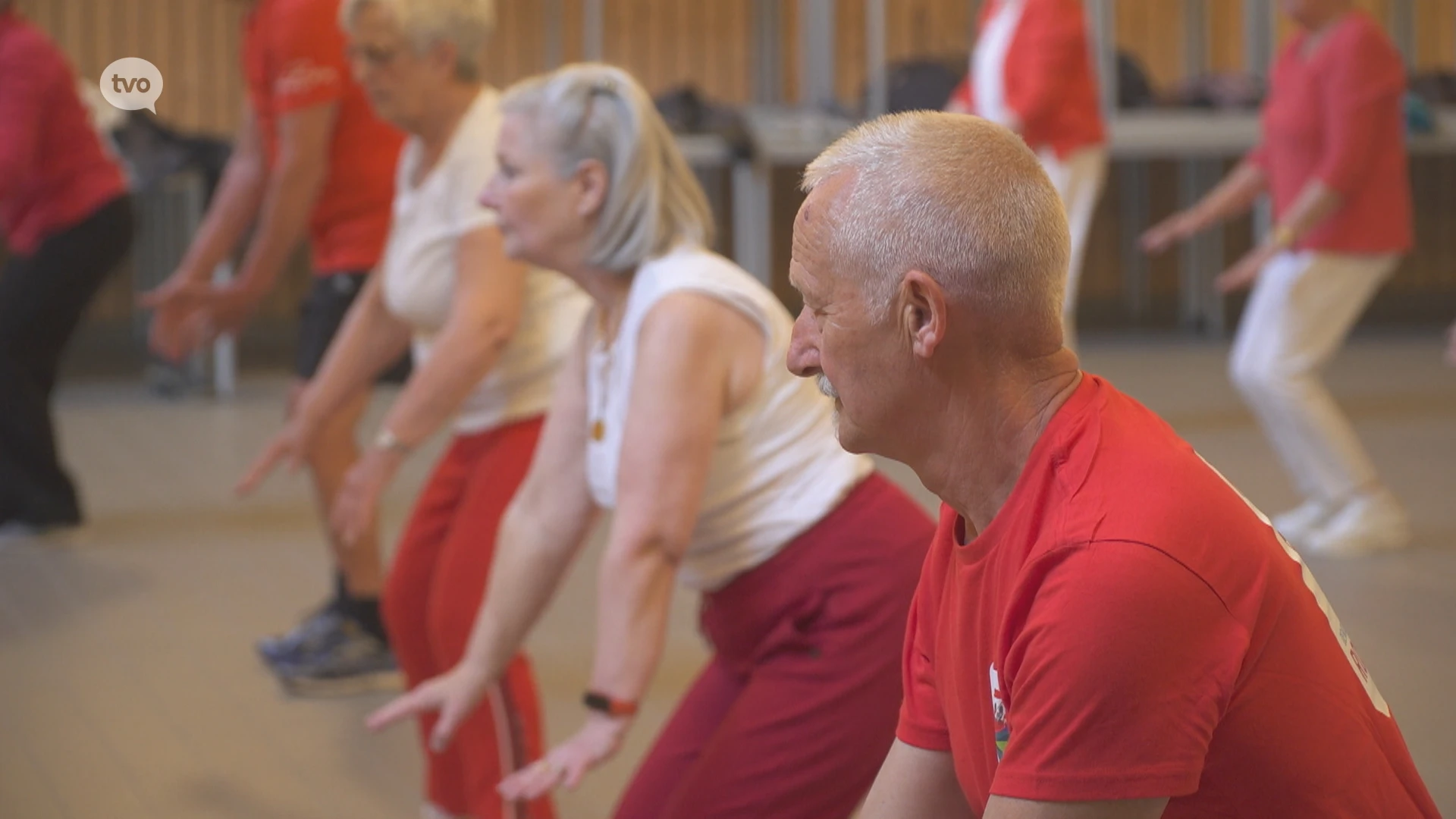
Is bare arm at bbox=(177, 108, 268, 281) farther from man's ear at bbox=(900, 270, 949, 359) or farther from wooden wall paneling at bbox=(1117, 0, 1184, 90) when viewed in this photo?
wooden wall paneling at bbox=(1117, 0, 1184, 90)

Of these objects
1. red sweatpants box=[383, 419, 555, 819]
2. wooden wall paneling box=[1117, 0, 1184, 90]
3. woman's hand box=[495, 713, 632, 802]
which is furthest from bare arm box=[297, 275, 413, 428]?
wooden wall paneling box=[1117, 0, 1184, 90]

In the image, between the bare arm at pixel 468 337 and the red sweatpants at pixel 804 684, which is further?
the bare arm at pixel 468 337

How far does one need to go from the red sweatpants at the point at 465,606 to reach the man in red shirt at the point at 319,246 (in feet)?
3.15

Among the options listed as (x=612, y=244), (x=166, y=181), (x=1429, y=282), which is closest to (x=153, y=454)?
(x=166, y=181)

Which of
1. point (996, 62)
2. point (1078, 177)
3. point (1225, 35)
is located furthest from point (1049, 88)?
point (1225, 35)

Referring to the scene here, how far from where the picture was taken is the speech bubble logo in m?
1.55

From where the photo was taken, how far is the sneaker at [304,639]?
3.90 m

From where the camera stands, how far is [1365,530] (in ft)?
15.5

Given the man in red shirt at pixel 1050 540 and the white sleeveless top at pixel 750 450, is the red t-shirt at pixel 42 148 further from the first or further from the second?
the man in red shirt at pixel 1050 540

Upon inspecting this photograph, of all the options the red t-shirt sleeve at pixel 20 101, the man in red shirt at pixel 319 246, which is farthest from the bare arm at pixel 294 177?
the red t-shirt sleeve at pixel 20 101

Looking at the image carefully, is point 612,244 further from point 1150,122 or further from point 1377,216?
point 1150,122

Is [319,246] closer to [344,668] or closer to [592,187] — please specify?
[344,668]

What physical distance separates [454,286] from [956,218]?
6.00 feet

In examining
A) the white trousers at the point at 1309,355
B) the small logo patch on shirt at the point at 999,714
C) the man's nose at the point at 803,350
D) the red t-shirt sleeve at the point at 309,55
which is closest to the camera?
the small logo patch on shirt at the point at 999,714
